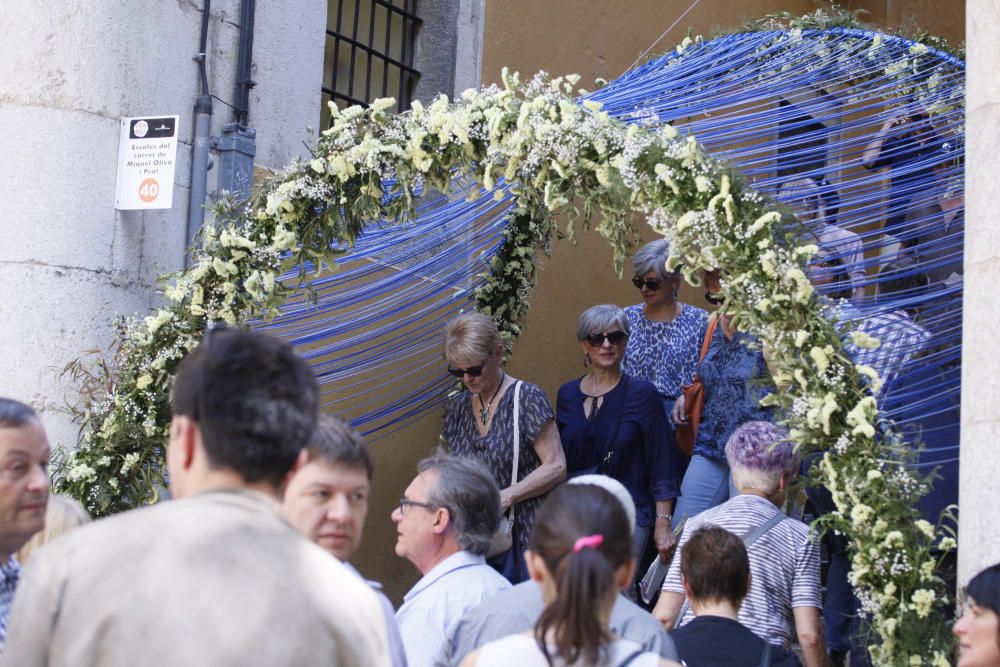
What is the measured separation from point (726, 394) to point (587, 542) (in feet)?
11.5

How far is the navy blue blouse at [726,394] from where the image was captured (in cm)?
614

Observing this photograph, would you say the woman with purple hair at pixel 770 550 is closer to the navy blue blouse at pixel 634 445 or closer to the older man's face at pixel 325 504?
the navy blue blouse at pixel 634 445

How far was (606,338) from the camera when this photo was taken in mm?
6340

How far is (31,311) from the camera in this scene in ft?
19.1

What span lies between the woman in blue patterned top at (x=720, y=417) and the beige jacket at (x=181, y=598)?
4139mm

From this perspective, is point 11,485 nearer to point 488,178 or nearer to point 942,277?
point 488,178

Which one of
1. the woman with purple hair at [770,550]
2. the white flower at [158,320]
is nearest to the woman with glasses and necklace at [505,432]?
the woman with purple hair at [770,550]

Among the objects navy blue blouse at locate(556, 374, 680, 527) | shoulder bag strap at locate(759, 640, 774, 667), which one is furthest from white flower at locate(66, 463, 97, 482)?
shoulder bag strap at locate(759, 640, 774, 667)

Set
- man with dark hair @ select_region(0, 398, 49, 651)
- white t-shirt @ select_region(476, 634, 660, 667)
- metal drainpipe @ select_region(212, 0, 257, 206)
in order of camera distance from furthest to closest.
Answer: metal drainpipe @ select_region(212, 0, 257, 206) < man with dark hair @ select_region(0, 398, 49, 651) < white t-shirt @ select_region(476, 634, 660, 667)

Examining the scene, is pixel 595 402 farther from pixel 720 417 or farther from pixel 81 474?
pixel 81 474

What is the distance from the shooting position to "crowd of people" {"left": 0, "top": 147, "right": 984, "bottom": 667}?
2.09 metres

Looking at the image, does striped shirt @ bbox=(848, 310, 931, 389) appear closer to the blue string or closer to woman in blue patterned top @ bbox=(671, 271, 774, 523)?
the blue string

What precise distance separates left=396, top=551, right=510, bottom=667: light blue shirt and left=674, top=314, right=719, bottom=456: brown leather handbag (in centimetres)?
229

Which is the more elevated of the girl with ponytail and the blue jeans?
the girl with ponytail
